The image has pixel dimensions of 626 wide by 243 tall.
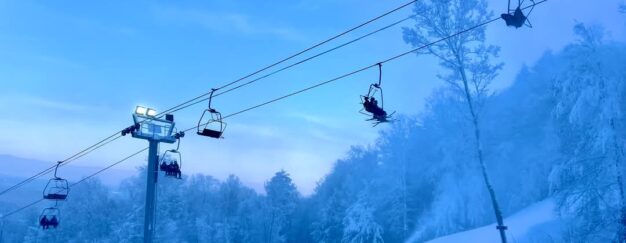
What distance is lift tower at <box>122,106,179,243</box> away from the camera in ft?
51.3

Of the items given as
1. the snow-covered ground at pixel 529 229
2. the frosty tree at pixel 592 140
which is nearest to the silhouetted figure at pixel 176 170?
the frosty tree at pixel 592 140


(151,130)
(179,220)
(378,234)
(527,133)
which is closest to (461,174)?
(527,133)

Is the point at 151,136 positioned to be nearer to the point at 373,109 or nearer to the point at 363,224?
the point at 373,109

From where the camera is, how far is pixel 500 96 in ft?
159

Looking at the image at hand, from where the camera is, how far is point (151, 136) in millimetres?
16734

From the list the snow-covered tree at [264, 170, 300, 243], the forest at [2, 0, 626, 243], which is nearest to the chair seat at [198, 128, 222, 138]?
the forest at [2, 0, 626, 243]

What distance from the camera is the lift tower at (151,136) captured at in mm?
15633

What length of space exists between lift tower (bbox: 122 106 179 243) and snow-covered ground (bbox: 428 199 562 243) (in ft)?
60.8

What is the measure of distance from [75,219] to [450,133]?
49.7 m

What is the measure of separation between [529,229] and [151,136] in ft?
66.7

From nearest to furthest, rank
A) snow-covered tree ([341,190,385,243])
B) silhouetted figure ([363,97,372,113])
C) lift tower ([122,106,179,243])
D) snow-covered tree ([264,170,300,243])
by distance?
1. silhouetted figure ([363,97,372,113])
2. lift tower ([122,106,179,243])
3. snow-covered tree ([341,190,385,243])
4. snow-covered tree ([264,170,300,243])

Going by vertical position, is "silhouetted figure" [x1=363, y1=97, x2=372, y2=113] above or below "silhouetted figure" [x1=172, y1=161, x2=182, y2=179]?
below

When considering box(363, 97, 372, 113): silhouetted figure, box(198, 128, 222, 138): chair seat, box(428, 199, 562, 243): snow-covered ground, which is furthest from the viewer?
box(428, 199, 562, 243): snow-covered ground

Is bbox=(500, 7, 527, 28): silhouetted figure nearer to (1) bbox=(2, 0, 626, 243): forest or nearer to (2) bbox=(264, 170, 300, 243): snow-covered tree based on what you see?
(1) bbox=(2, 0, 626, 243): forest
